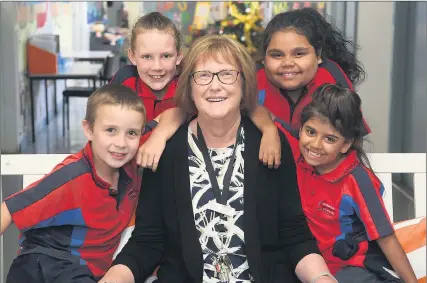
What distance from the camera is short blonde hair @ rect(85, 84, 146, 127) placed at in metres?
2.44

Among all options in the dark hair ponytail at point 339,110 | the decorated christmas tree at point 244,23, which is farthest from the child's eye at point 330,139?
the decorated christmas tree at point 244,23

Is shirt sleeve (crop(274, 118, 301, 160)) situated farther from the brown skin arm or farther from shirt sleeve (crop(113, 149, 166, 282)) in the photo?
shirt sleeve (crop(113, 149, 166, 282))

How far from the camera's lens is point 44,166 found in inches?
110

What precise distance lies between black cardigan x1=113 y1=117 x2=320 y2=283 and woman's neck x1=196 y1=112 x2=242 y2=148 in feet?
0.18

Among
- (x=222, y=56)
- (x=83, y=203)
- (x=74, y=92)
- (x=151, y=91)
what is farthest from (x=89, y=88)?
(x=222, y=56)

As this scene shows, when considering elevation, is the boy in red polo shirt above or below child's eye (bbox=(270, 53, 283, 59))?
below

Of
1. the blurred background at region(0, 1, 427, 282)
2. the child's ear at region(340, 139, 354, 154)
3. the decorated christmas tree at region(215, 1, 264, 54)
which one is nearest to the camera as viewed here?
the child's ear at region(340, 139, 354, 154)

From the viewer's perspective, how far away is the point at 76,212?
95.4 inches

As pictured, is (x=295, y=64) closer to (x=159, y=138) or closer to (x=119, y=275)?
(x=159, y=138)

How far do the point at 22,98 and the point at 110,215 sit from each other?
5415mm

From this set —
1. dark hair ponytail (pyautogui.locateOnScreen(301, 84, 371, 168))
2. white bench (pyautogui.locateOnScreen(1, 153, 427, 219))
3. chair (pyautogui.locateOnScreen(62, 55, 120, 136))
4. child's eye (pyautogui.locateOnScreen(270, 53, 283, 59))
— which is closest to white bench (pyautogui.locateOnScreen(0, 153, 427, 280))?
white bench (pyautogui.locateOnScreen(1, 153, 427, 219))

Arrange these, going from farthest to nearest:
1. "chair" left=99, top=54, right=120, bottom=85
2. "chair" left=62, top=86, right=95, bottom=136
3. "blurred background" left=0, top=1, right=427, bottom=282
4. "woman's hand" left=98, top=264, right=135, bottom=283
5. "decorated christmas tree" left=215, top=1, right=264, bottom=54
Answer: "chair" left=62, top=86, right=95, bottom=136, "chair" left=99, top=54, right=120, bottom=85, "blurred background" left=0, top=1, right=427, bottom=282, "decorated christmas tree" left=215, top=1, right=264, bottom=54, "woman's hand" left=98, top=264, right=135, bottom=283

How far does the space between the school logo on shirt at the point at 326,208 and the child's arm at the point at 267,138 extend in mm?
274

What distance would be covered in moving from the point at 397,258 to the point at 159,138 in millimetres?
1000
